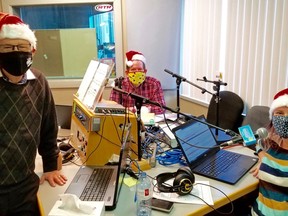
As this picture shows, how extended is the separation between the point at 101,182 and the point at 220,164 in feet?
2.33

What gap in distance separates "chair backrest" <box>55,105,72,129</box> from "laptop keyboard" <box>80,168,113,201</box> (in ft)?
2.98

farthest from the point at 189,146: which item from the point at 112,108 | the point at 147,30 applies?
the point at 147,30

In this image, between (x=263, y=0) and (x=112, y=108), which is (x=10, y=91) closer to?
(x=112, y=108)

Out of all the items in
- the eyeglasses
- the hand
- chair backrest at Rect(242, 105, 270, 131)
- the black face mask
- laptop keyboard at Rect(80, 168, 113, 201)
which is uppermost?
the eyeglasses

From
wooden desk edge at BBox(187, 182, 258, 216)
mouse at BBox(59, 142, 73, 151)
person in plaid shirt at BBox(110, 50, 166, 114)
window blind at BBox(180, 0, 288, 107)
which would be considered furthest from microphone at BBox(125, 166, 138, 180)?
window blind at BBox(180, 0, 288, 107)

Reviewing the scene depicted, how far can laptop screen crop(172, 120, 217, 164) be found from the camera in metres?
1.68

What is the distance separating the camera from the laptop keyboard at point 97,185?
1386 mm

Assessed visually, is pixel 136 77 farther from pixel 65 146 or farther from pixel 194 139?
pixel 194 139

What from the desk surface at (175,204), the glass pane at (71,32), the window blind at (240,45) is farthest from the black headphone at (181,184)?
the glass pane at (71,32)

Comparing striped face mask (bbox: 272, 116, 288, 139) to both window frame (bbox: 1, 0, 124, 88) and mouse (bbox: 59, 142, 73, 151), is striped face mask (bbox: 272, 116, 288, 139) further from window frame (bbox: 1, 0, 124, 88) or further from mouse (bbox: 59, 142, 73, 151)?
window frame (bbox: 1, 0, 124, 88)

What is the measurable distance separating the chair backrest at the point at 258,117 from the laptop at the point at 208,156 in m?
0.64

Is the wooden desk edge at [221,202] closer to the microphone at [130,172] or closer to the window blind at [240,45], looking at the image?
the microphone at [130,172]

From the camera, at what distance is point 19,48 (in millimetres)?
1414

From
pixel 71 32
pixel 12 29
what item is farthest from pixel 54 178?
pixel 71 32
